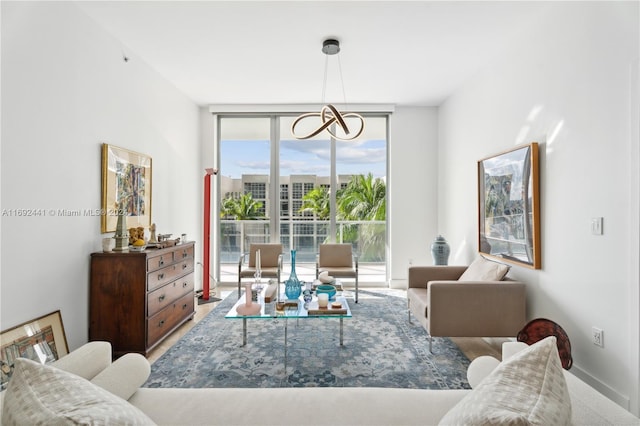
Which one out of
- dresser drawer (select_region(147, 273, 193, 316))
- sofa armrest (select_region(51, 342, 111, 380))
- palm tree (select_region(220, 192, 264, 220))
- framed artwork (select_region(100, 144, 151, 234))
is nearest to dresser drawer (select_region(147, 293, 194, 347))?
dresser drawer (select_region(147, 273, 193, 316))

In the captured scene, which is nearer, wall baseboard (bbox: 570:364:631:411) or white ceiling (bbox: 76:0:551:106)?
wall baseboard (bbox: 570:364:631:411)

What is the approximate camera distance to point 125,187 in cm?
338

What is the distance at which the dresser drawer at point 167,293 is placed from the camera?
303 cm

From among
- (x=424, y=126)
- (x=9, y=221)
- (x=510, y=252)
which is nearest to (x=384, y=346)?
(x=510, y=252)

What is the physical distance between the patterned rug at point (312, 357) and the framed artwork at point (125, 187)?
1.30 m

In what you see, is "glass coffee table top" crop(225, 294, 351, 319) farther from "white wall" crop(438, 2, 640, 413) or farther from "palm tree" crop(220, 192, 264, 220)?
"palm tree" crop(220, 192, 264, 220)

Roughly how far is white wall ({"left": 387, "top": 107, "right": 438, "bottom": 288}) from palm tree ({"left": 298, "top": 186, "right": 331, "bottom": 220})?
1044 mm

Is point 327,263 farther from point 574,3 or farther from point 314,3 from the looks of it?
point 574,3

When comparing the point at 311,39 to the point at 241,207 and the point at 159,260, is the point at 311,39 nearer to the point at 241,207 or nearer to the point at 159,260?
the point at 159,260

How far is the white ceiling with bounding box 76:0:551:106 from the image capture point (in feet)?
9.12

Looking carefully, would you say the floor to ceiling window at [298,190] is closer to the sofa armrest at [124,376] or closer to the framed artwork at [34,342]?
the framed artwork at [34,342]

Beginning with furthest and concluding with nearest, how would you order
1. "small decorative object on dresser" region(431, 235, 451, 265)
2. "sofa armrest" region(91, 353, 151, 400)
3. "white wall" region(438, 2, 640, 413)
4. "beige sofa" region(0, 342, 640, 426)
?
"small decorative object on dresser" region(431, 235, 451, 265)
"white wall" region(438, 2, 640, 413)
"sofa armrest" region(91, 353, 151, 400)
"beige sofa" region(0, 342, 640, 426)

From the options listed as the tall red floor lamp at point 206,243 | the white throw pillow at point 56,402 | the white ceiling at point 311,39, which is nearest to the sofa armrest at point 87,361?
the white throw pillow at point 56,402

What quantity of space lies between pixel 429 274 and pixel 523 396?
2.89 metres
